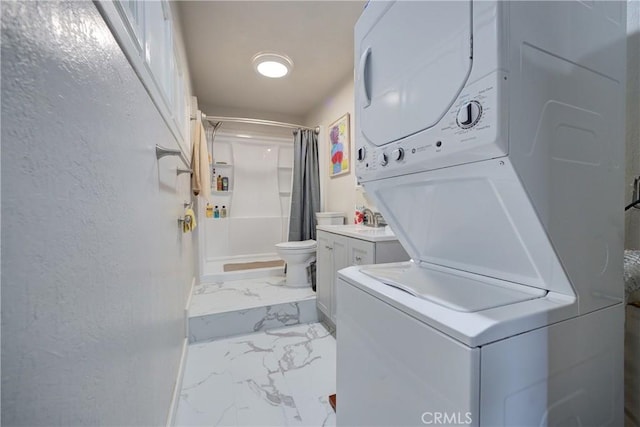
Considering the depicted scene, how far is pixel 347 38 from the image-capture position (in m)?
2.32

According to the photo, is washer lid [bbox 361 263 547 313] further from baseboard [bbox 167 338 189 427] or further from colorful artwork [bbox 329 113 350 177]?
colorful artwork [bbox 329 113 350 177]

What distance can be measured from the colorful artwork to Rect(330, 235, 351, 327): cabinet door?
46.2 inches

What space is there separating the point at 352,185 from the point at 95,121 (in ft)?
8.20

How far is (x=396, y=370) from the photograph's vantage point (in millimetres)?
707

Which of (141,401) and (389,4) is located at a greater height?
(389,4)

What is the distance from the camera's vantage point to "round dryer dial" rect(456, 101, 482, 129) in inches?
21.6

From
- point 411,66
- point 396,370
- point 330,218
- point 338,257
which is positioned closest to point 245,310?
point 338,257

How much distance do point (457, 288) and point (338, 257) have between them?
1291 mm

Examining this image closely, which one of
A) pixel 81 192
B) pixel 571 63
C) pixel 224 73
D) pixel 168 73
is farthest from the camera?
pixel 224 73

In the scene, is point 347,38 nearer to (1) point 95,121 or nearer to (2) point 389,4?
(2) point 389,4

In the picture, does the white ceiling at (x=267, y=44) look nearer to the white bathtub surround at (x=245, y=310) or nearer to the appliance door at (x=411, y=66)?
the appliance door at (x=411, y=66)

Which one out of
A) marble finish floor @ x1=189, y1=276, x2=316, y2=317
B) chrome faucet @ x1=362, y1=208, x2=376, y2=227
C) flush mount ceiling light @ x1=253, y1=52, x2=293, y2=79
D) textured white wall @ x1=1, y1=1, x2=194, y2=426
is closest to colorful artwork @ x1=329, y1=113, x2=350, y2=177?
chrome faucet @ x1=362, y1=208, x2=376, y2=227

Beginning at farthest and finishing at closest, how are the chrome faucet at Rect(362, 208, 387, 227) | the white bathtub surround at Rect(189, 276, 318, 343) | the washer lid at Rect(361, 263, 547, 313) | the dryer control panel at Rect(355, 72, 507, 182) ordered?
1. the chrome faucet at Rect(362, 208, 387, 227)
2. the white bathtub surround at Rect(189, 276, 318, 343)
3. the washer lid at Rect(361, 263, 547, 313)
4. the dryer control panel at Rect(355, 72, 507, 182)

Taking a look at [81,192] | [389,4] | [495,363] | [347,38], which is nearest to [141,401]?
[81,192]
